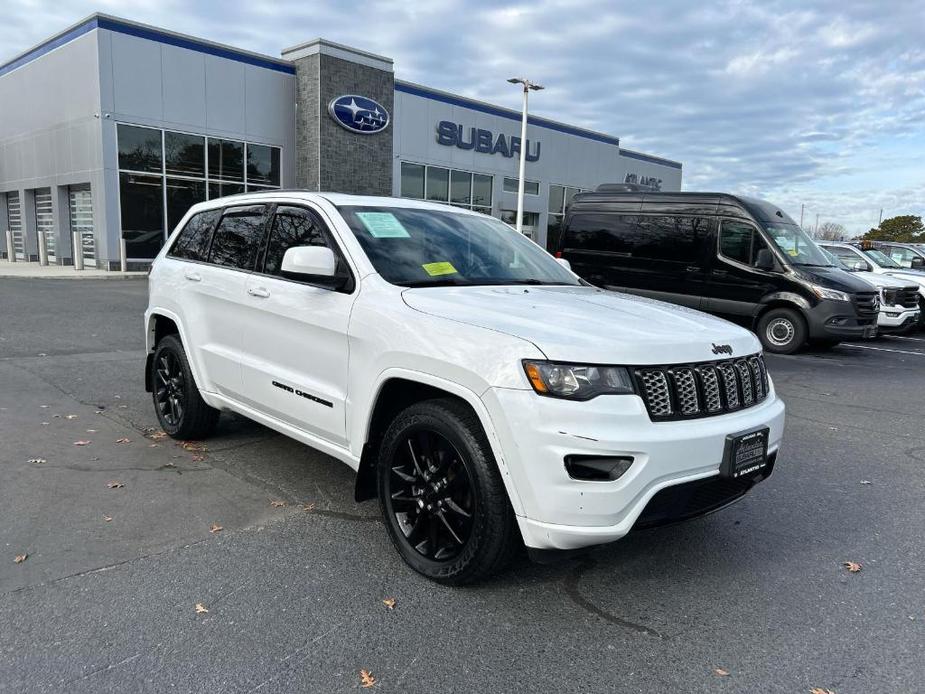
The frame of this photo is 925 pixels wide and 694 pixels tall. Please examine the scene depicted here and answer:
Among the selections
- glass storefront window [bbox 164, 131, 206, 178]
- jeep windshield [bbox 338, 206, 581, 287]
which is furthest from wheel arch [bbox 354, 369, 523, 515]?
glass storefront window [bbox 164, 131, 206, 178]

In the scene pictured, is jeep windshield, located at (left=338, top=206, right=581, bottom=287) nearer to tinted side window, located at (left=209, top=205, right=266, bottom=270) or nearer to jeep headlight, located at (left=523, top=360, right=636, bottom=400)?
tinted side window, located at (left=209, top=205, right=266, bottom=270)

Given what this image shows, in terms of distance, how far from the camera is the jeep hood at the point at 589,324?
9.30 feet

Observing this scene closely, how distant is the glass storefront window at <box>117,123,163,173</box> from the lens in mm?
21953

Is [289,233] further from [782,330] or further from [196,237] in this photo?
[782,330]

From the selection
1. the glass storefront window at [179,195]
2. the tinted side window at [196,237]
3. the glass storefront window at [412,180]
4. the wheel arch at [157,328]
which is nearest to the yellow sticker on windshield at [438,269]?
the tinted side window at [196,237]

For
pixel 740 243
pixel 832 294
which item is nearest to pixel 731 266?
pixel 740 243

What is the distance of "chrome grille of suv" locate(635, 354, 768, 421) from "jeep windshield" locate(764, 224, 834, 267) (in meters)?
8.74

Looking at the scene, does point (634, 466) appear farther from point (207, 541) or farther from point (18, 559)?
point (18, 559)

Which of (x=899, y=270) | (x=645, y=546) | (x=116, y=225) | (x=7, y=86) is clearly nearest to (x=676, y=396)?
(x=645, y=546)

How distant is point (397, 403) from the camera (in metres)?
3.50

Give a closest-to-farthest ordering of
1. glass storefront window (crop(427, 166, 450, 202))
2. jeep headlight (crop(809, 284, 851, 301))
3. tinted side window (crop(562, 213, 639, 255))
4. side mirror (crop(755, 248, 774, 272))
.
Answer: jeep headlight (crop(809, 284, 851, 301)) → side mirror (crop(755, 248, 774, 272)) → tinted side window (crop(562, 213, 639, 255)) → glass storefront window (crop(427, 166, 450, 202))

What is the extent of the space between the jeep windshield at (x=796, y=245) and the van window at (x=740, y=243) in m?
0.23

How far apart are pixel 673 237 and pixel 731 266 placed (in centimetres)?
111

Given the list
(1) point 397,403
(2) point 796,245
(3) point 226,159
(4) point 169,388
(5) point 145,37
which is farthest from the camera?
(3) point 226,159
